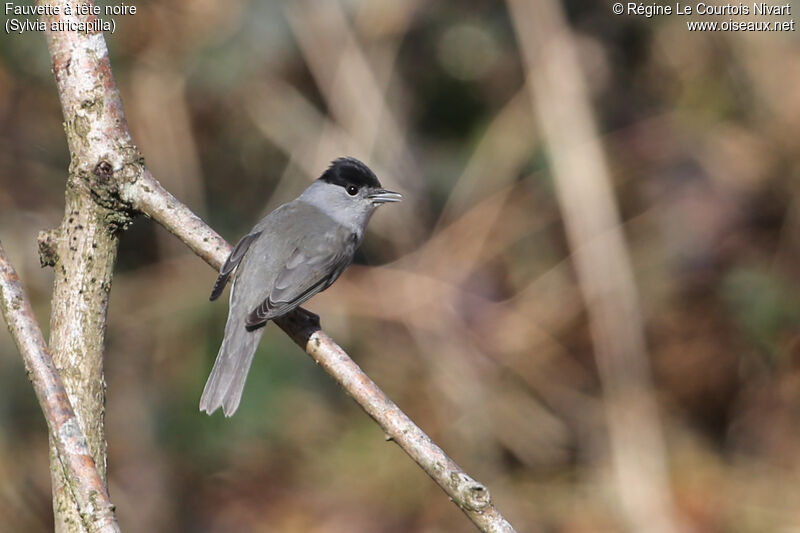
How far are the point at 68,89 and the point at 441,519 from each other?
4.47 metres

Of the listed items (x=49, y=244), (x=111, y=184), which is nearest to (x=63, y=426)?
(x=49, y=244)

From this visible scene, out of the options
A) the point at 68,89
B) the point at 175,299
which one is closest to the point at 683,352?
the point at 175,299

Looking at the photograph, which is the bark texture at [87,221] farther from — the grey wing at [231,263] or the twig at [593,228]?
the twig at [593,228]

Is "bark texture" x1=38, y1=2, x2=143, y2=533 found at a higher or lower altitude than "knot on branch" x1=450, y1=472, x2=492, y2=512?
higher

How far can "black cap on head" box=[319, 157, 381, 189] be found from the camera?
4.58 m

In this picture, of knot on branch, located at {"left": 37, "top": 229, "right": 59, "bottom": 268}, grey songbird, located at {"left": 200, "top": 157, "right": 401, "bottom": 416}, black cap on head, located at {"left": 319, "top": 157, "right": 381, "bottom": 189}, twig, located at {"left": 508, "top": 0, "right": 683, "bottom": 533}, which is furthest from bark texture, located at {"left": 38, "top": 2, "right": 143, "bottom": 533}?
twig, located at {"left": 508, "top": 0, "right": 683, "bottom": 533}

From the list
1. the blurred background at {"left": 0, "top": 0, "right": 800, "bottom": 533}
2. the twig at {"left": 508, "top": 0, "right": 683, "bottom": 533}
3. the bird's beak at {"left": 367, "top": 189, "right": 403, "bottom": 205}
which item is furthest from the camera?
the twig at {"left": 508, "top": 0, "right": 683, "bottom": 533}

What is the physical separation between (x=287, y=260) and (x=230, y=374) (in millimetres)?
567

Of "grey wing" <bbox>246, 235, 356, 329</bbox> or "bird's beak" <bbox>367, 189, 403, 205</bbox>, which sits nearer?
"grey wing" <bbox>246, 235, 356, 329</bbox>

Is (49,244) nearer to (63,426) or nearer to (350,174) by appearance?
(63,426)

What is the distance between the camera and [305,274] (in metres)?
3.96

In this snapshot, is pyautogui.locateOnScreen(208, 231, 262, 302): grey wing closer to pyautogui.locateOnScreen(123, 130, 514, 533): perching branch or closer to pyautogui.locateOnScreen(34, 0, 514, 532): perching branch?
pyautogui.locateOnScreen(123, 130, 514, 533): perching branch

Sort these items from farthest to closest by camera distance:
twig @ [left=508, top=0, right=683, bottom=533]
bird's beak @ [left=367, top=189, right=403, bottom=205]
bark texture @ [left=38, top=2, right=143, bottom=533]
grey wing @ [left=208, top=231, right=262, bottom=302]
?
twig @ [left=508, top=0, right=683, bottom=533] < bird's beak @ [left=367, top=189, right=403, bottom=205] < grey wing @ [left=208, top=231, right=262, bottom=302] < bark texture @ [left=38, top=2, right=143, bottom=533]

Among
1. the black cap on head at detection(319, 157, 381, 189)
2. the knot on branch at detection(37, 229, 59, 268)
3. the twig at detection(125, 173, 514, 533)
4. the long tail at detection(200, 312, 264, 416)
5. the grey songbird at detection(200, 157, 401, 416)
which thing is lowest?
the twig at detection(125, 173, 514, 533)
